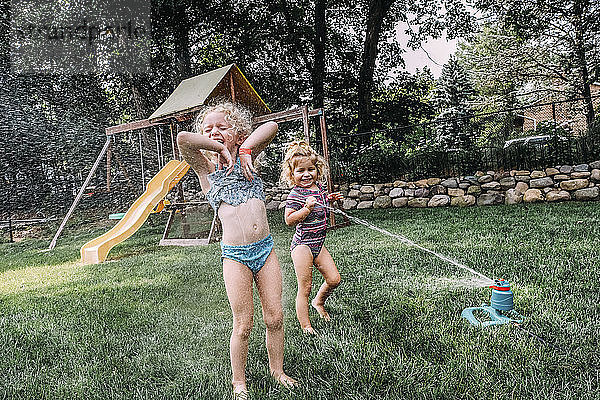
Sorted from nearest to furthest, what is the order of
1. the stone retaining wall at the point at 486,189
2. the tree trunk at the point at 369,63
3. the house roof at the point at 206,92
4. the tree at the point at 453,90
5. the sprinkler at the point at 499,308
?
the sprinkler at the point at 499,308 → the house roof at the point at 206,92 → the stone retaining wall at the point at 486,189 → the tree trunk at the point at 369,63 → the tree at the point at 453,90

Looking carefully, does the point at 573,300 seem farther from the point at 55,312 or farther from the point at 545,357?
the point at 55,312

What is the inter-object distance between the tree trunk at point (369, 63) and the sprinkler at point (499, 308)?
9.16 m

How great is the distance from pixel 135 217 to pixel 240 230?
4.91 meters

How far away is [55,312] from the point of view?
3.20 m

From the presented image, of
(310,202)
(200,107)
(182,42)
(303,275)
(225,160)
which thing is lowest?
(303,275)

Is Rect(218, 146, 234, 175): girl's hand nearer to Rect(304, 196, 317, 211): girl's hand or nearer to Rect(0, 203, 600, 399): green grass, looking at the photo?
Rect(304, 196, 317, 211): girl's hand

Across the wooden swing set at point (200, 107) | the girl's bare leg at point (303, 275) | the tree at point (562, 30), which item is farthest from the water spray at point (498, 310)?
the tree at point (562, 30)

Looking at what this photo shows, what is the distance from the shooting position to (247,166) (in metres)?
1.84

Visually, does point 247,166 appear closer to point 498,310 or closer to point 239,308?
point 239,308

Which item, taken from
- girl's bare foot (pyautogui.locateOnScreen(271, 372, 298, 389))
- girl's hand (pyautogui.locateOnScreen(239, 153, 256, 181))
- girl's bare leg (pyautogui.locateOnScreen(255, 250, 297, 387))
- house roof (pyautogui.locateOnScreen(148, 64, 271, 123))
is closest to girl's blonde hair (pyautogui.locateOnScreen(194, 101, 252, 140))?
girl's hand (pyautogui.locateOnScreen(239, 153, 256, 181))

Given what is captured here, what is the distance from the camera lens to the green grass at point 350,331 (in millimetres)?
1771

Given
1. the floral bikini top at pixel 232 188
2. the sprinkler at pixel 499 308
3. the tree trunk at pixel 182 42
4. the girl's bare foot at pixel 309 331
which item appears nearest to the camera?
the floral bikini top at pixel 232 188

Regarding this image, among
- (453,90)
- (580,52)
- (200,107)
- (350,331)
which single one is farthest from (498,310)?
(453,90)

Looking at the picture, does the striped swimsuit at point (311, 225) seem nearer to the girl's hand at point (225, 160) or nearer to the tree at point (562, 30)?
the girl's hand at point (225, 160)
